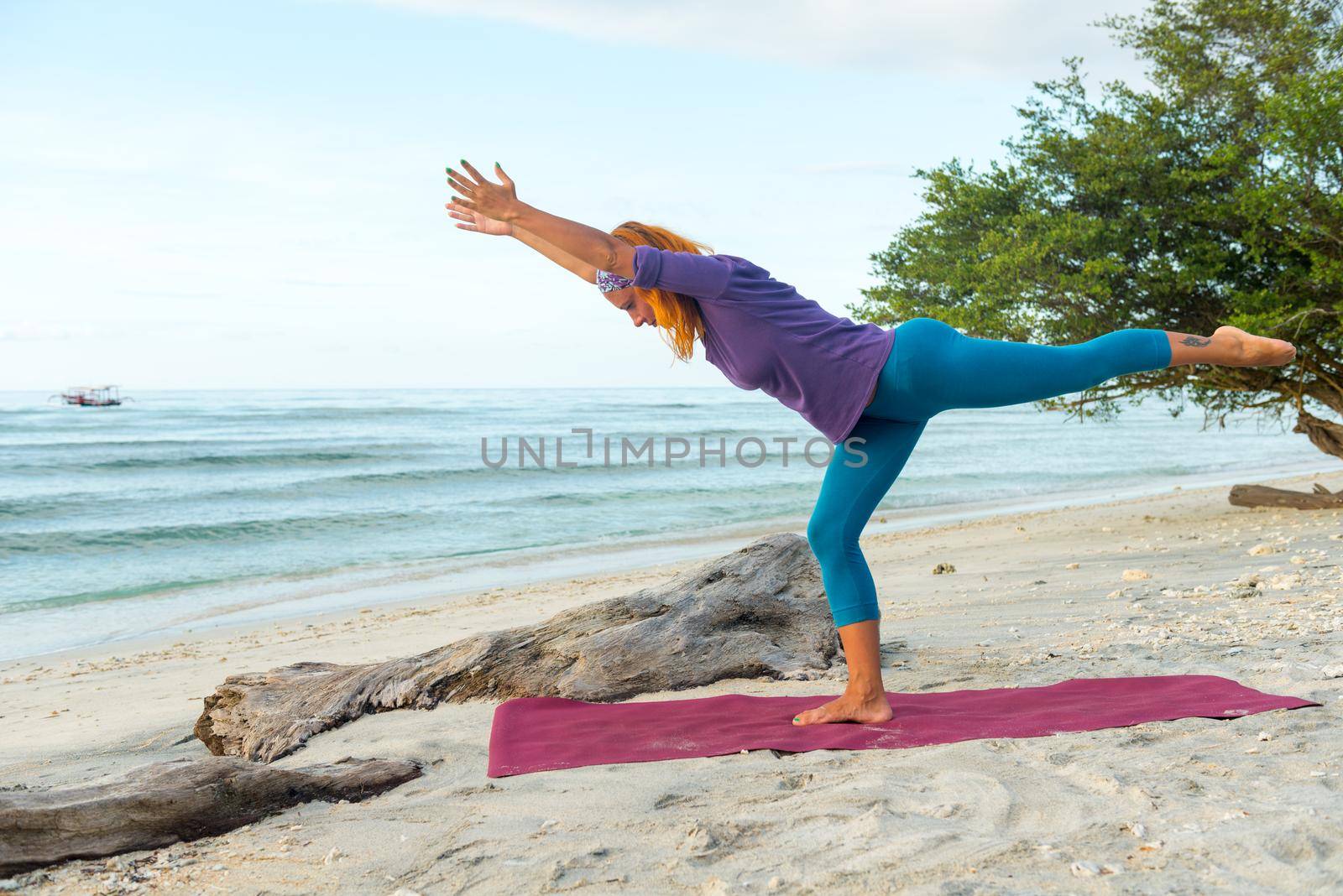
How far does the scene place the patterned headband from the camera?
3.35m

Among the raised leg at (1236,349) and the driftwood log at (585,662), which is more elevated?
the raised leg at (1236,349)

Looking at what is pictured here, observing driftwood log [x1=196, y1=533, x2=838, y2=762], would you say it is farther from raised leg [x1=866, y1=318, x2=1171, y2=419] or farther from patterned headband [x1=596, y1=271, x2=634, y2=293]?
patterned headband [x1=596, y1=271, x2=634, y2=293]

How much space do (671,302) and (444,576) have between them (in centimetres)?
912

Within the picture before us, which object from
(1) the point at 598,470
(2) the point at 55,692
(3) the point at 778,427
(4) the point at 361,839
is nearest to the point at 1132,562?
(4) the point at 361,839

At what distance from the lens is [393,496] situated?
64.8 ft

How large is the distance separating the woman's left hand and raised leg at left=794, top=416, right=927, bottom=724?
150 cm

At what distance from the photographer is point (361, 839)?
2.67 meters

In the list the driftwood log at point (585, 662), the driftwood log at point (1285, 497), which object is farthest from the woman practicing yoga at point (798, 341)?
the driftwood log at point (1285, 497)

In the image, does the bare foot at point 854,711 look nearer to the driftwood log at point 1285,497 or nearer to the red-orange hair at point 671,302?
the red-orange hair at point 671,302

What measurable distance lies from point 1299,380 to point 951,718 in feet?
29.0

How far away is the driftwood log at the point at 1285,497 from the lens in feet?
34.5

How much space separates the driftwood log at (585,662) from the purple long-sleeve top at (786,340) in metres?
1.52

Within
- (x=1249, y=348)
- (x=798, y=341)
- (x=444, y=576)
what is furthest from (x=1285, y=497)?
(x=798, y=341)

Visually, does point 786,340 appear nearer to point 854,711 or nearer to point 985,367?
point 985,367
